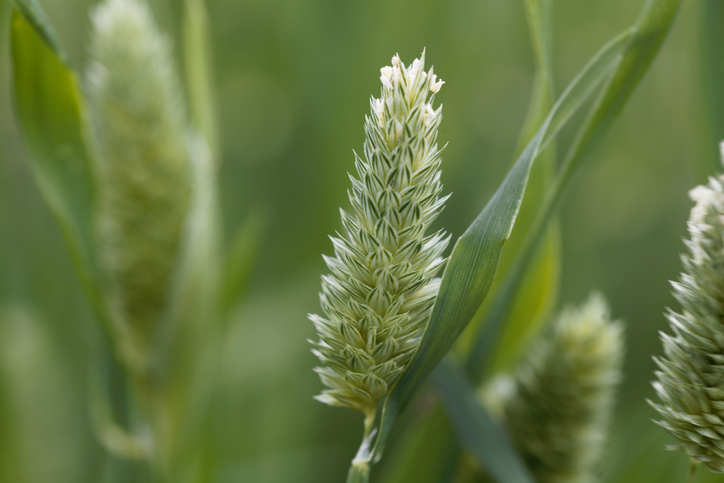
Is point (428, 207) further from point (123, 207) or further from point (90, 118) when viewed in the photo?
point (90, 118)

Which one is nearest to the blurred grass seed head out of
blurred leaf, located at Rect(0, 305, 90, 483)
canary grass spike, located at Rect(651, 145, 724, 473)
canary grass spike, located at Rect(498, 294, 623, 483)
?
canary grass spike, located at Rect(498, 294, 623, 483)

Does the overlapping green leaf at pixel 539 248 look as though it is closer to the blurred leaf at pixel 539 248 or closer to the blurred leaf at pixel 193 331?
the blurred leaf at pixel 539 248

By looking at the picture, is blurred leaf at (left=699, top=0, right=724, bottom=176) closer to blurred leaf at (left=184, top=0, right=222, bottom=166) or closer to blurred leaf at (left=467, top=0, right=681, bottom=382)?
blurred leaf at (left=467, top=0, right=681, bottom=382)

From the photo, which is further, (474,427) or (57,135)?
(57,135)

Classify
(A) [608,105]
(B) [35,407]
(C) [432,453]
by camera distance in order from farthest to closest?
1. (B) [35,407]
2. (C) [432,453]
3. (A) [608,105]

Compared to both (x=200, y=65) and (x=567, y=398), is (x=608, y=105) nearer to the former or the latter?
(x=567, y=398)

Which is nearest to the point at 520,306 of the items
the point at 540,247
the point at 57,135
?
the point at 540,247
